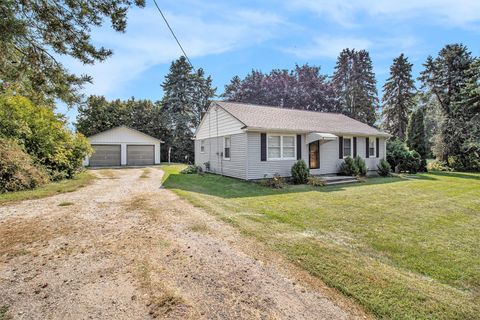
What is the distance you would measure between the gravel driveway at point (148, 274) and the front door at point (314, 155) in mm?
9174

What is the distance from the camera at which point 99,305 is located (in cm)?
241

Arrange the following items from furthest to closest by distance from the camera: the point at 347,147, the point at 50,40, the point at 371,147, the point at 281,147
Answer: the point at 371,147 < the point at 347,147 < the point at 281,147 < the point at 50,40

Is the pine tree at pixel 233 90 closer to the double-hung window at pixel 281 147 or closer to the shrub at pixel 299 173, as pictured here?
the double-hung window at pixel 281 147

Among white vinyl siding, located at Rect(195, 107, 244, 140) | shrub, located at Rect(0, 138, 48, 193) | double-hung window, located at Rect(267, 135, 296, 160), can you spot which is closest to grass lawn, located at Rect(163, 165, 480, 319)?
double-hung window, located at Rect(267, 135, 296, 160)

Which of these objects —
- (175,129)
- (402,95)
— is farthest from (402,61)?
(175,129)

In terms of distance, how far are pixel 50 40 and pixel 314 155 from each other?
1152 cm

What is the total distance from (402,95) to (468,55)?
873 cm

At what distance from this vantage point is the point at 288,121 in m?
13.4

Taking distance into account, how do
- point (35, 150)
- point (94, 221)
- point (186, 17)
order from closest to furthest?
1. point (94, 221)
2. point (186, 17)
3. point (35, 150)

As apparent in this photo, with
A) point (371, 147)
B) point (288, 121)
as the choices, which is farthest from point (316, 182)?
point (371, 147)

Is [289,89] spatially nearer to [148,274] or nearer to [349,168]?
[349,168]

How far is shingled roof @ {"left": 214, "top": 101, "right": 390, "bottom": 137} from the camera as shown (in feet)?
39.3

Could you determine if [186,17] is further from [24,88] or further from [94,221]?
[94,221]

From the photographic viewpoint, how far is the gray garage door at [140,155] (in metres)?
24.9
